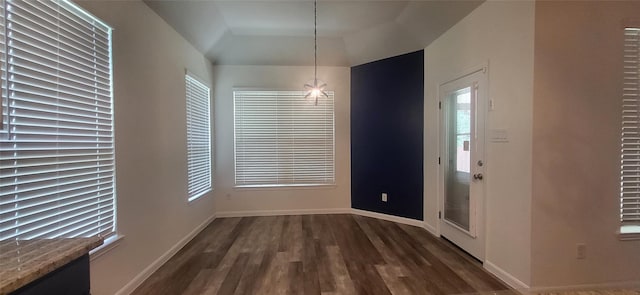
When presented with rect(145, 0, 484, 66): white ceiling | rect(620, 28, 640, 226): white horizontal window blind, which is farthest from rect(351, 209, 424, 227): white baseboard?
rect(145, 0, 484, 66): white ceiling

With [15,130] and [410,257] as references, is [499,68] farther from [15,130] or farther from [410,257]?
[15,130]

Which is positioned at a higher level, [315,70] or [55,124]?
[315,70]

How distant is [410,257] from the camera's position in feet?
10.6

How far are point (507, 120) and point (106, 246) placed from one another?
3.64 metres

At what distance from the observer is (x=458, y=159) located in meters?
3.51

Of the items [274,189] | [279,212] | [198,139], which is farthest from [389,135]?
[198,139]

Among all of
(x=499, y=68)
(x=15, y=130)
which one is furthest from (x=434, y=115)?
(x=15, y=130)

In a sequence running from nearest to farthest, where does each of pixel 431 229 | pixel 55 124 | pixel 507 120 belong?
pixel 55 124 < pixel 507 120 < pixel 431 229

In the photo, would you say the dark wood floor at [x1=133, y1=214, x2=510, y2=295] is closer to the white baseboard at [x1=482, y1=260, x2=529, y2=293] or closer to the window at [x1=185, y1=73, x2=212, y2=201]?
the white baseboard at [x1=482, y1=260, x2=529, y2=293]

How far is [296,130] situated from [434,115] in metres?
2.41

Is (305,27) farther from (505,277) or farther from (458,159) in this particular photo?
(505,277)

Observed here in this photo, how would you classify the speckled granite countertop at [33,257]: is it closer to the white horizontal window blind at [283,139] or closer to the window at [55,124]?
the window at [55,124]

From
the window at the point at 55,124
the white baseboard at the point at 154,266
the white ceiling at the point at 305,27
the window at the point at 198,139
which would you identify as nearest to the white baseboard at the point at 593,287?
the white ceiling at the point at 305,27

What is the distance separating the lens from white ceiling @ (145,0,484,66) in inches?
133
